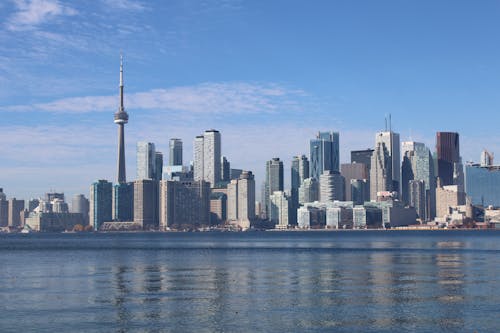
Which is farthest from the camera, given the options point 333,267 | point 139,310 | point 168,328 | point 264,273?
point 333,267

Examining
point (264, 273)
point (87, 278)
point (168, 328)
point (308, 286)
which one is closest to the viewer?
point (168, 328)

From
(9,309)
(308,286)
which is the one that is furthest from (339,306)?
(9,309)

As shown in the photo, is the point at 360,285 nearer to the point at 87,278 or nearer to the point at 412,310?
the point at 412,310

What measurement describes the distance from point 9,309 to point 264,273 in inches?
1775

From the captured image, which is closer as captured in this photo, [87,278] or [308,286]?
[308,286]

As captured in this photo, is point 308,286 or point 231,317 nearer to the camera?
point 231,317

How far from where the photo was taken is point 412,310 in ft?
218

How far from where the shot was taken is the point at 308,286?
8662 centimetres

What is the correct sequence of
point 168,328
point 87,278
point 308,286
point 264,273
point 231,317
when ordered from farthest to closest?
point 264,273 < point 87,278 < point 308,286 < point 231,317 < point 168,328

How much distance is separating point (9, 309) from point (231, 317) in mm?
21571

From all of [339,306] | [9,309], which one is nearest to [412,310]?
[339,306]

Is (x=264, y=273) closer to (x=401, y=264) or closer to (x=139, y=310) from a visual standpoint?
(x=401, y=264)

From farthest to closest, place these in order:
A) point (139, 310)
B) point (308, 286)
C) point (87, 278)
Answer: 1. point (87, 278)
2. point (308, 286)
3. point (139, 310)

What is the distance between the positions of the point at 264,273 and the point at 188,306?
3814cm
